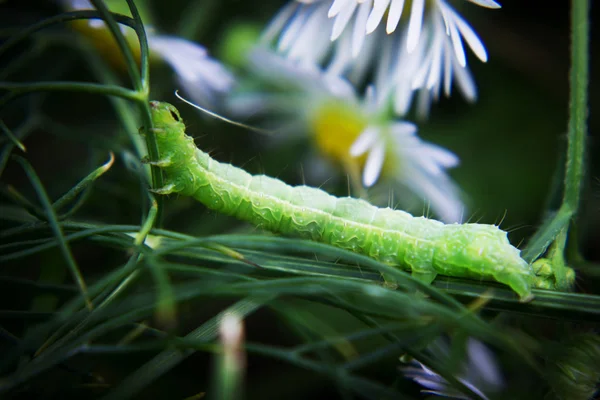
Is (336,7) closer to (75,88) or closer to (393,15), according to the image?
(393,15)

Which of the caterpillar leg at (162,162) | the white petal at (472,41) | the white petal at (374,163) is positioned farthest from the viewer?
the white petal at (374,163)

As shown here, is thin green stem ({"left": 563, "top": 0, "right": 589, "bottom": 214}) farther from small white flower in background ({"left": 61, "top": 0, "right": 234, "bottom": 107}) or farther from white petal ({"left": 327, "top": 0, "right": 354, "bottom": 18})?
small white flower in background ({"left": 61, "top": 0, "right": 234, "bottom": 107})

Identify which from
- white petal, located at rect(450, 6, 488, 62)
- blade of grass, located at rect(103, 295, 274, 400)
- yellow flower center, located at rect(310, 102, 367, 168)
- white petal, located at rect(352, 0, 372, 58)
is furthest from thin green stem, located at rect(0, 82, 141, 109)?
yellow flower center, located at rect(310, 102, 367, 168)

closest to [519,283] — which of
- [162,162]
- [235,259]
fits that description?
[235,259]

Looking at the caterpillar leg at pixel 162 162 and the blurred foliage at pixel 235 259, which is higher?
the caterpillar leg at pixel 162 162

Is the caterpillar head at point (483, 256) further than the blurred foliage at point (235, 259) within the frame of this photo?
Yes

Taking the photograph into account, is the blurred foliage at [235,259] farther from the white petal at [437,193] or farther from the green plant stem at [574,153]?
the white petal at [437,193]

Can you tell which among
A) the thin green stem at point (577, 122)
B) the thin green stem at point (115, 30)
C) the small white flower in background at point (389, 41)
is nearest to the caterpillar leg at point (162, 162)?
the thin green stem at point (115, 30)
